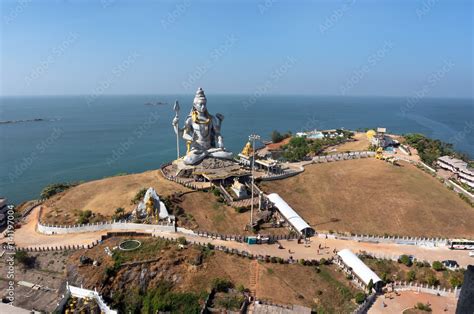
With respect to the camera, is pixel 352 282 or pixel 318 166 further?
pixel 318 166

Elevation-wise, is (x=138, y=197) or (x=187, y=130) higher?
(x=187, y=130)

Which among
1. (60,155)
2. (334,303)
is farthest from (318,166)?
(60,155)

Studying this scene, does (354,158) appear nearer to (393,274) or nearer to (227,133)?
(393,274)

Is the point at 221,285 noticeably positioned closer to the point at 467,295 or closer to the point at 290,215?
the point at 290,215

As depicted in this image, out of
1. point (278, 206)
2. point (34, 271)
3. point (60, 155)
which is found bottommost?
point (60, 155)

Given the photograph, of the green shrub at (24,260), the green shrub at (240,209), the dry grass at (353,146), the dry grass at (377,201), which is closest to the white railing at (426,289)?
the dry grass at (377,201)

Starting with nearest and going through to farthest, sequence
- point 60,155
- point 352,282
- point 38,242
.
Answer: point 352,282, point 38,242, point 60,155

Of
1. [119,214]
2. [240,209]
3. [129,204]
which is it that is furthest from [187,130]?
[119,214]
